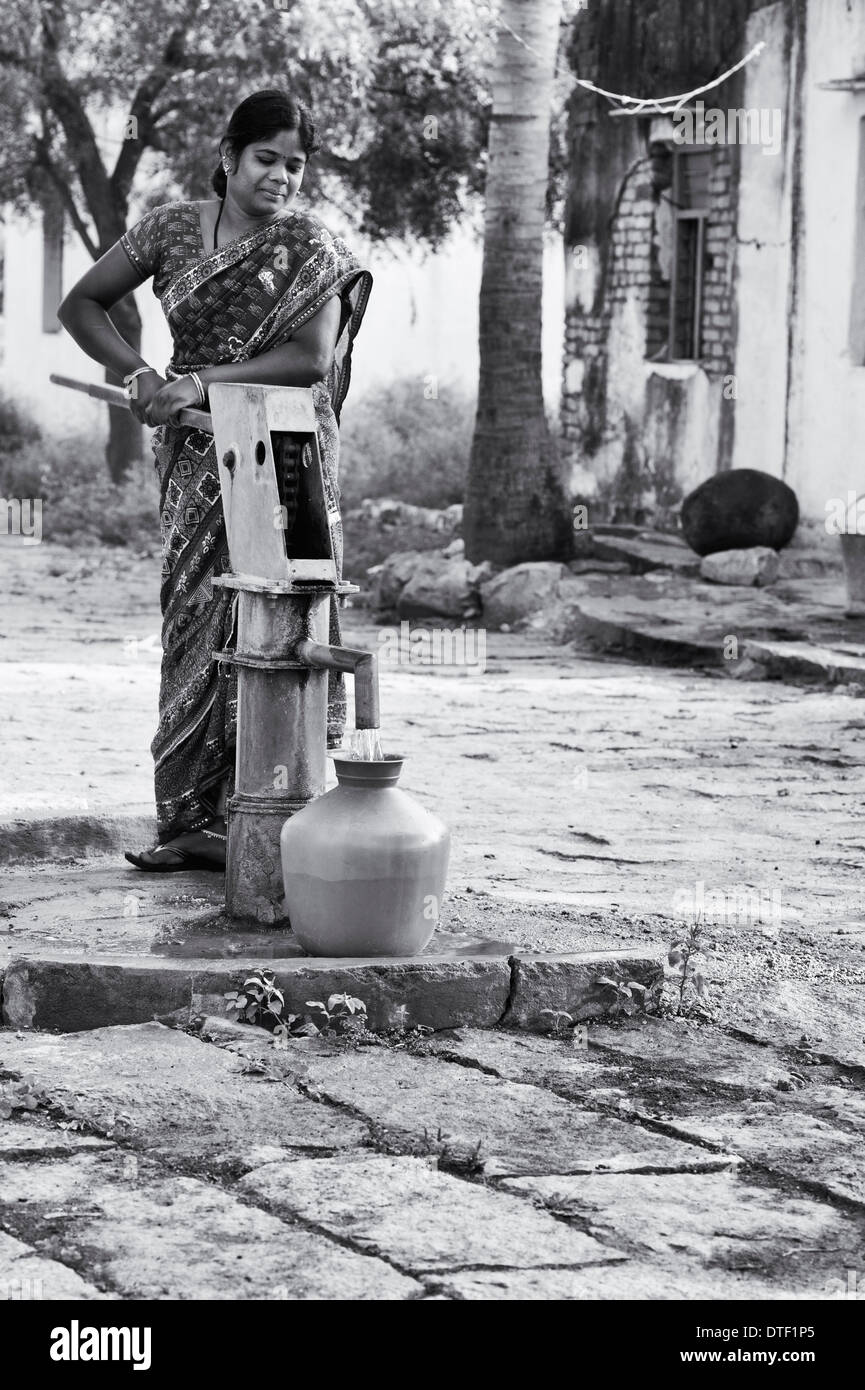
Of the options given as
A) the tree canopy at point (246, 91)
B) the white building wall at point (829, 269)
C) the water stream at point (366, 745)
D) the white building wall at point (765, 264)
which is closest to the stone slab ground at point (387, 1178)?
the water stream at point (366, 745)

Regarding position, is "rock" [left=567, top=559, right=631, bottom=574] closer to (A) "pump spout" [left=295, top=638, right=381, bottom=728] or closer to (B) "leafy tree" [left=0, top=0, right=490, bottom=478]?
(B) "leafy tree" [left=0, top=0, right=490, bottom=478]

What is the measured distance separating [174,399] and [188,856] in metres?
1.18

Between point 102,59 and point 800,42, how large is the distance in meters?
7.56

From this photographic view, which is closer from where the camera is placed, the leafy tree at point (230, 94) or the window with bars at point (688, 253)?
the window with bars at point (688, 253)

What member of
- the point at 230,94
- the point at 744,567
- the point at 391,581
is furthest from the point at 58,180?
the point at 744,567

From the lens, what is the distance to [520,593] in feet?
41.1

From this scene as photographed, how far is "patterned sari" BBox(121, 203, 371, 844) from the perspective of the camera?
4777 millimetres

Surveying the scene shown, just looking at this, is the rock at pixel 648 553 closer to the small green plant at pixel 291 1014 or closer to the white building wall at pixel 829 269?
the white building wall at pixel 829 269

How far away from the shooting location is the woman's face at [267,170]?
467 cm

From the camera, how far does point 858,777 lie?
7.20m

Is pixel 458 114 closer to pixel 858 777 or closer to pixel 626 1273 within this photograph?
pixel 858 777

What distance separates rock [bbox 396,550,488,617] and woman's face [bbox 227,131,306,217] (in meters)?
7.89

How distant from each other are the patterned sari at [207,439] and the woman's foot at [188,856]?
0.06 m

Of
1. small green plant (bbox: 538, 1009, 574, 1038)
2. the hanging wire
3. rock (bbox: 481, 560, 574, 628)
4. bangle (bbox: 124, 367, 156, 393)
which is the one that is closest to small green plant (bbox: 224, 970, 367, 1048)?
small green plant (bbox: 538, 1009, 574, 1038)
